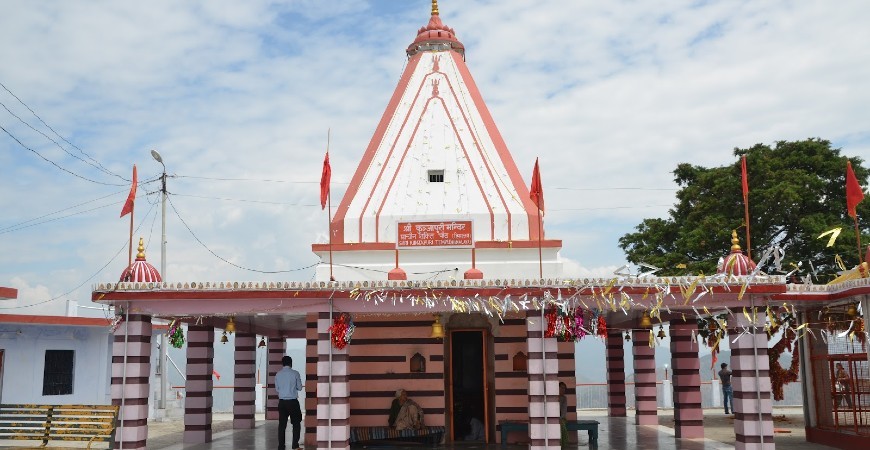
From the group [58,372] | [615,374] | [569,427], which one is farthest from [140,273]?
[615,374]

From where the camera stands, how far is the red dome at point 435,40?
2330 centimetres

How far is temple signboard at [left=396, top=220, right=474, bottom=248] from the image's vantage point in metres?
19.3

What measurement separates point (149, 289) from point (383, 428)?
602 centimetres

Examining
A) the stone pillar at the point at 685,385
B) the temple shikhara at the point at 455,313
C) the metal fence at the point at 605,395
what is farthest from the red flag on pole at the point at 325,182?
the metal fence at the point at 605,395

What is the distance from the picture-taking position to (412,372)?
59.5 ft

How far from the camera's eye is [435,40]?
917 inches

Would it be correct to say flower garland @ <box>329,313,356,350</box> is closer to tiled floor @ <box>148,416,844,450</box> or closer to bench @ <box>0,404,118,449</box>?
tiled floor @ <box>148,416,844,450</box>

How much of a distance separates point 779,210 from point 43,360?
23927mm

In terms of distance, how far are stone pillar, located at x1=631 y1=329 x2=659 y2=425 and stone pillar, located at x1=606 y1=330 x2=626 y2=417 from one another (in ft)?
6.86

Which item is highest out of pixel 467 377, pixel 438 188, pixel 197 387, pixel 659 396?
pixel 438 188

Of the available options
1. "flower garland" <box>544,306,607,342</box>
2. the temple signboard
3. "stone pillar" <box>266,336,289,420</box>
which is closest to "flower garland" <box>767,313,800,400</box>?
"flower garland" <box>544,306,607,342</box>

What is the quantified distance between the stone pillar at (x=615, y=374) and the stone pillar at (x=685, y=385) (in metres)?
5.35

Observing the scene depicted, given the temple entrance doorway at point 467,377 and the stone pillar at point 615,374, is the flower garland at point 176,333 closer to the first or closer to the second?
the temple entrance doorway at point 467,377

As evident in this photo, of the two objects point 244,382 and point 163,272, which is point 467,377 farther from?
point 163,272
